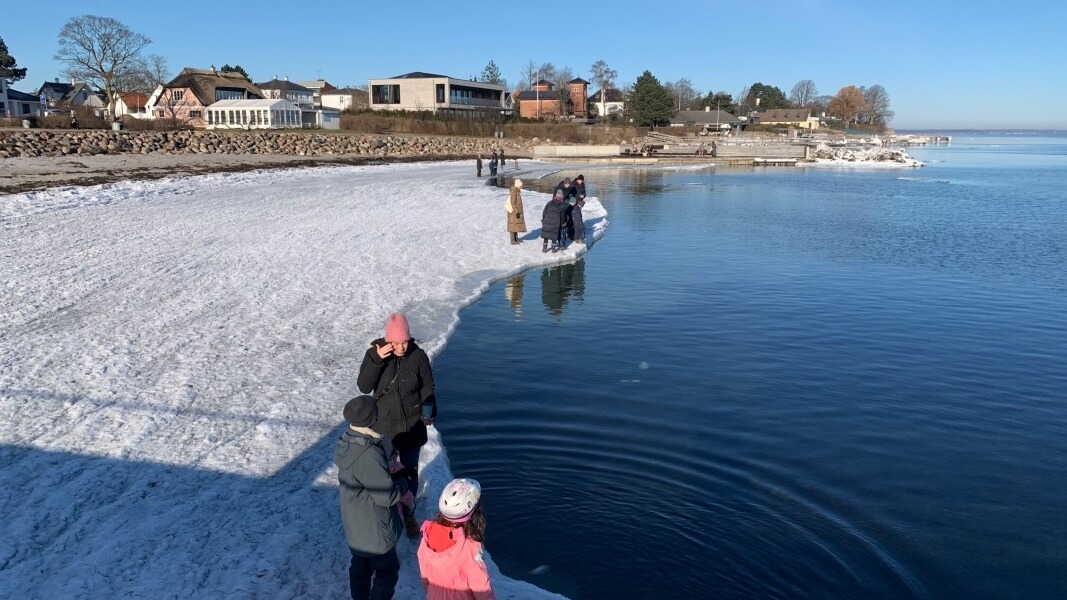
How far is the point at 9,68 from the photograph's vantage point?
74.5 m

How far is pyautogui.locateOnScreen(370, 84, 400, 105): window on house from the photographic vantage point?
3759 inches

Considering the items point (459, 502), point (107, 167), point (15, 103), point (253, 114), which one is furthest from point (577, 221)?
point (15, 103)

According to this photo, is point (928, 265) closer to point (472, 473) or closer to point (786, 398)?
point (786, 398)

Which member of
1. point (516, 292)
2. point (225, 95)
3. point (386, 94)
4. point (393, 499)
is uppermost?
point (386, 94)

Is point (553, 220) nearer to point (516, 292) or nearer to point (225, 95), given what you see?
point (516, 292)

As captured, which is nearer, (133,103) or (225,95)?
(225,95)

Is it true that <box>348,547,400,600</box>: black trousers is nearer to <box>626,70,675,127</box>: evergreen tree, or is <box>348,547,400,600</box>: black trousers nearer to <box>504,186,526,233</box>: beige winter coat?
<box>504,186,526,233</box>: beige winter coat

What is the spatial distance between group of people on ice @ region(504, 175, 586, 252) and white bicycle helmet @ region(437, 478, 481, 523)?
13287 mm

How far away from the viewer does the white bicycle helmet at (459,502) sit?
3.80m

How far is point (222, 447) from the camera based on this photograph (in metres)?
6.61

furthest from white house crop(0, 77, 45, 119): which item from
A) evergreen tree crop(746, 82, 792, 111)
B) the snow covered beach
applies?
evergreen tree crop(746, 82, 792, 111)

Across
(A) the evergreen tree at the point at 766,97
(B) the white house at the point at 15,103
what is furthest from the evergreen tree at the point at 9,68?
(A) the evergreen tree at the point at 766,97

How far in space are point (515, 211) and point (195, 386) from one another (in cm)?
1067

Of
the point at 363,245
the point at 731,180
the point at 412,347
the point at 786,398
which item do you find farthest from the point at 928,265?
the point at 731,180
